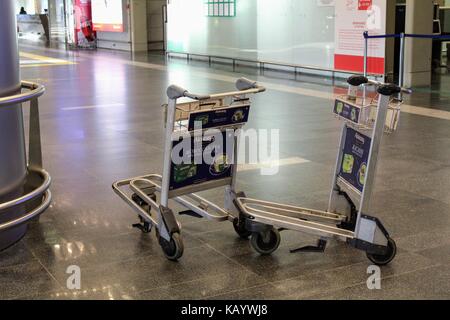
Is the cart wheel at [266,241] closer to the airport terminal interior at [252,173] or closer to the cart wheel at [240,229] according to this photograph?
the airport terminal interior at [252,173]

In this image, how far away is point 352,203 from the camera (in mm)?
4320

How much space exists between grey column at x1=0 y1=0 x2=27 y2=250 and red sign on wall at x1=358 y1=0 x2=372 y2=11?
925cm

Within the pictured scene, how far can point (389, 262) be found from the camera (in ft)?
12.8

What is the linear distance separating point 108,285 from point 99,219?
48.3 inches

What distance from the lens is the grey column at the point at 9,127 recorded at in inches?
167

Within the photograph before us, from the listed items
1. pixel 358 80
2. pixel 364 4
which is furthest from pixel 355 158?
pixel 364 4

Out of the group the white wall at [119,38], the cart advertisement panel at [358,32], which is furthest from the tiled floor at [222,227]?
the white wall at [119,38]

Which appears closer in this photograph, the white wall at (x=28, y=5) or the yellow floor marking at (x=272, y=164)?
the yellow floor marking at (x=272, y=164)

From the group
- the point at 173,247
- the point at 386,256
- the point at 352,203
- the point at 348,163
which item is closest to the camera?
the point at 386,256

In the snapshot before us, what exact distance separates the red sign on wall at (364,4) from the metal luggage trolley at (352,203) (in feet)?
28.3

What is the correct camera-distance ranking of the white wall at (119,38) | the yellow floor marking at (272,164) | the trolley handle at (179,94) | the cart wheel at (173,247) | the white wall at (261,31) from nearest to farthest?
the trolley handle at (179,94) < the cart wheel at (173,247) < the yellow floor marking at (272,164) < the white wall at (261,31) < the white wall at (119,38)

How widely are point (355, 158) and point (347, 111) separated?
293 millimetres

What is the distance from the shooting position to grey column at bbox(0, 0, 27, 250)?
4234 mm

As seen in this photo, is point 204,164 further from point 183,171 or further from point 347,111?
point 347,111
